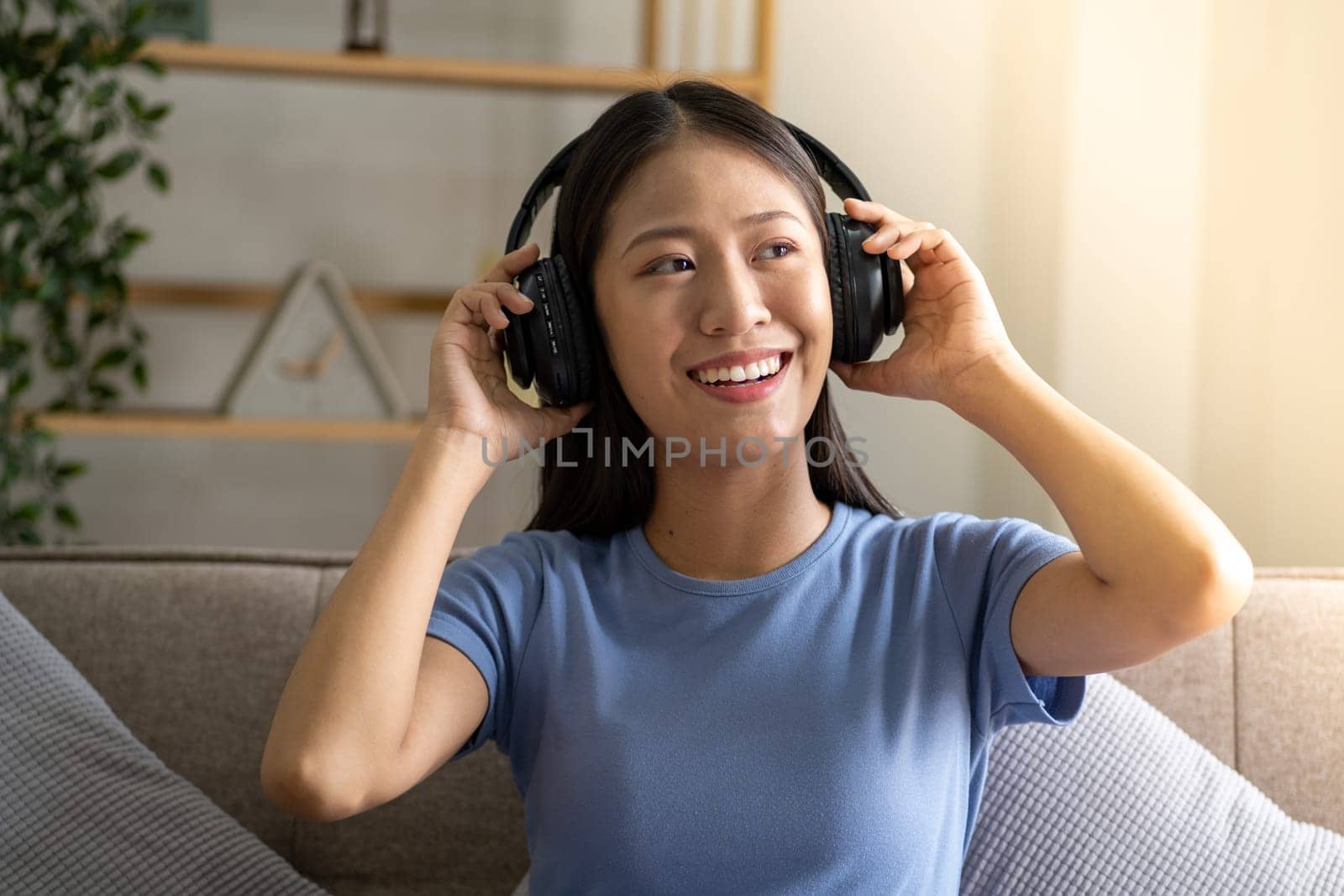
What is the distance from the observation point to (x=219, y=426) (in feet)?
7.26

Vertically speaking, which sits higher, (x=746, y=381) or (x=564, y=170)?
(x=564, y=170)

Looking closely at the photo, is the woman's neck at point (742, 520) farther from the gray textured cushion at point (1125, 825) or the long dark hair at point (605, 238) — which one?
the gray textured cushion at point (1125, 825)

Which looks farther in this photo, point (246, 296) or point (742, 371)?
point (246, 296)

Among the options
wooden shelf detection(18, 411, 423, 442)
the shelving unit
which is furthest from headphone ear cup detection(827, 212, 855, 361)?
wooden shelf detection(18, 411, 423, 442)

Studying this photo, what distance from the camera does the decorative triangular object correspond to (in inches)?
90.0

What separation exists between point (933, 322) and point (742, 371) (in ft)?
0.72

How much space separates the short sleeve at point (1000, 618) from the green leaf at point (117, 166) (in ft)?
5.46

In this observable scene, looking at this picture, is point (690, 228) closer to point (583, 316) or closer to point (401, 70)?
point (583, 316)

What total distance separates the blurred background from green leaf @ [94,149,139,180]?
0.73 ft

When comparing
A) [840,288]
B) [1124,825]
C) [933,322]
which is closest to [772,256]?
[840,288]

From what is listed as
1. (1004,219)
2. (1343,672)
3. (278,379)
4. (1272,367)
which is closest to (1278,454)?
(1272,367)

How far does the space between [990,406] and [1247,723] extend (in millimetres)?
526

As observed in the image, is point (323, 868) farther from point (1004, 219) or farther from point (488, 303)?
point (1004, 219)

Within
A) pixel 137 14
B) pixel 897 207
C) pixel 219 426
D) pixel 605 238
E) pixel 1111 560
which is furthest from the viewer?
pixel 897 207
